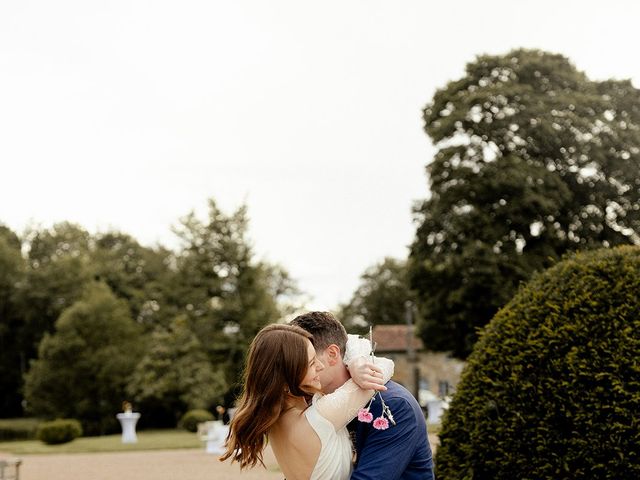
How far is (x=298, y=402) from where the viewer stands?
3361mm

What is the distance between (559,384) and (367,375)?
3069 mm

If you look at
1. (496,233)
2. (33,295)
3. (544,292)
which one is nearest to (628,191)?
(496,233)

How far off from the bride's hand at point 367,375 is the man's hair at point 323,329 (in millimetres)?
223

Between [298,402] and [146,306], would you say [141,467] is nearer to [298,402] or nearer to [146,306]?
[298,402]

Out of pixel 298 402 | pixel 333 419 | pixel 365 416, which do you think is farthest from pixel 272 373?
pixel 365 416

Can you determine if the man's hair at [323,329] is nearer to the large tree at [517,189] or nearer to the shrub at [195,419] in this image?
the large tree at [517,189]

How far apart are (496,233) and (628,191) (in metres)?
5.28

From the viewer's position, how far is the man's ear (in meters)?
3.55

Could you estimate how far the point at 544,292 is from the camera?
6.48m

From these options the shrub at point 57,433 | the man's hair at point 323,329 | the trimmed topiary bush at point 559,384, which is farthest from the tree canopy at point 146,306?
the man's hair at point 323,329

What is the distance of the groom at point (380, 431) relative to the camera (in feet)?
10.9

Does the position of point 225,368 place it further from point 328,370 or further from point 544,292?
point 328,370

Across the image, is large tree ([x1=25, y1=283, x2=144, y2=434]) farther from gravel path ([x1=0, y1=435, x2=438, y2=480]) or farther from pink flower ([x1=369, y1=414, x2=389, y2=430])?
pink flower ([x1=369, y1=414, x2=389, y2=430])

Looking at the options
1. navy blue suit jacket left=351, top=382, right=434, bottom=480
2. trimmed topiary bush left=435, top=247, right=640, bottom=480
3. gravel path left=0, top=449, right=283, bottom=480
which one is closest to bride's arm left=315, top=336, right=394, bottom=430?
navy blue suit jacket left=351, top=382, right=434, bottom=480
